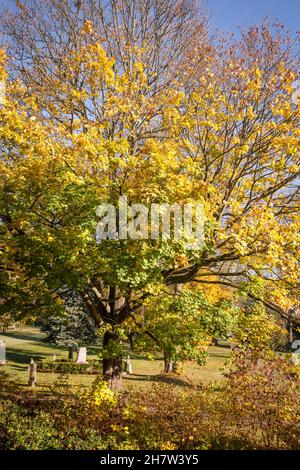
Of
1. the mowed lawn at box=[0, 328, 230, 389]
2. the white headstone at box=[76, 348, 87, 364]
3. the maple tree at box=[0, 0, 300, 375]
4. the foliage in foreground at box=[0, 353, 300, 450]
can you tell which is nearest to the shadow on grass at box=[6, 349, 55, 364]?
the mowed lawn at box=[0, 328, 230, 389]

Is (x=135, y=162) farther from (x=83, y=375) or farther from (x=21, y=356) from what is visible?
(x=21, y=356)

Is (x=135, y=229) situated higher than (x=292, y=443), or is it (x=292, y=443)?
(x=135, y=229)

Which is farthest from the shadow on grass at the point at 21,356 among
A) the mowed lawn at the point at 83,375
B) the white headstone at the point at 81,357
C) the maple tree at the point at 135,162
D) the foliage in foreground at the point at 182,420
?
the foliage in foreground at the point at 182,420

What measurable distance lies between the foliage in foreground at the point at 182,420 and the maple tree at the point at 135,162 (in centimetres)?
148

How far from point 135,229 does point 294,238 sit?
361cm

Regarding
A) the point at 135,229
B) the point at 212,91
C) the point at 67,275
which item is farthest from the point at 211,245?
the point at 212,91

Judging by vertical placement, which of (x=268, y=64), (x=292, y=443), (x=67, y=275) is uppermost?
(x=268, y=64)

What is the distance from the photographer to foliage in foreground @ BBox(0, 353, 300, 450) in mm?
6793

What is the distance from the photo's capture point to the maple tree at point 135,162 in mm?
7512

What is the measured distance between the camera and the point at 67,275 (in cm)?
748

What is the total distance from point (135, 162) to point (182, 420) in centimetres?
546

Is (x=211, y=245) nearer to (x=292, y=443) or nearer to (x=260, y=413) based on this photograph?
(x=260, y=413)

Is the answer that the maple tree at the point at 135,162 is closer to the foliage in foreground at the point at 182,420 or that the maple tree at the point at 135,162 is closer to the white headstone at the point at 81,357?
the foliage in foreground at the point at 182,420

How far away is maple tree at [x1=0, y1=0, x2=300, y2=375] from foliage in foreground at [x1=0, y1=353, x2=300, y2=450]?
1.48 m
